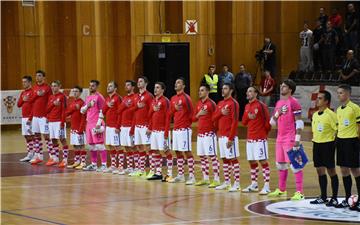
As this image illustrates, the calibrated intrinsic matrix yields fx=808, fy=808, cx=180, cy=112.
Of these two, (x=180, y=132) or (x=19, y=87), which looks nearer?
(x=180, y=132)

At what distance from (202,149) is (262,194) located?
2010mm

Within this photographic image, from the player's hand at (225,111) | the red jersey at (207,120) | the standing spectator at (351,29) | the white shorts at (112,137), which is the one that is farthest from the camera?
the standing spectator at (351,29)

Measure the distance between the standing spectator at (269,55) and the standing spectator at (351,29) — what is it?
296cm

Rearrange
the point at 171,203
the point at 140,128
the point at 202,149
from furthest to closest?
the point at 140,128 → the point at 202,149 → the point at 171,203

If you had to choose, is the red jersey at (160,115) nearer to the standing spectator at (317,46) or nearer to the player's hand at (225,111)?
the player's hand at (225,111)

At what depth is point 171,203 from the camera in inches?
592

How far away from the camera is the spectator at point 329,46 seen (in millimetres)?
30094

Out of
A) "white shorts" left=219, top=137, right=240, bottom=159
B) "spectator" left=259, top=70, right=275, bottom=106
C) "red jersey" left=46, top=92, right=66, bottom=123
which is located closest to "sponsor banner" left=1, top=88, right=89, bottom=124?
"spectator" left=259, top=70, right=275, bottom=106

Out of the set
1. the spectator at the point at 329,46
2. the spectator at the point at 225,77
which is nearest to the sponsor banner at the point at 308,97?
the spectator at the point at 329,46

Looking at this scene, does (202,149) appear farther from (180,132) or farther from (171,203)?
(171,203)

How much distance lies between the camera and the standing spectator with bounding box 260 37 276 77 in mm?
32250

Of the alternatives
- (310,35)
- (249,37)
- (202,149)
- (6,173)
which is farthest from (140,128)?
(249,37)

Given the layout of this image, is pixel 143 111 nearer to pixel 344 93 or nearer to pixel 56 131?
pixel 56 131

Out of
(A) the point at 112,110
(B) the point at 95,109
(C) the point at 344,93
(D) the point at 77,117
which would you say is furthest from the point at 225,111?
(D) the point at 77,117
